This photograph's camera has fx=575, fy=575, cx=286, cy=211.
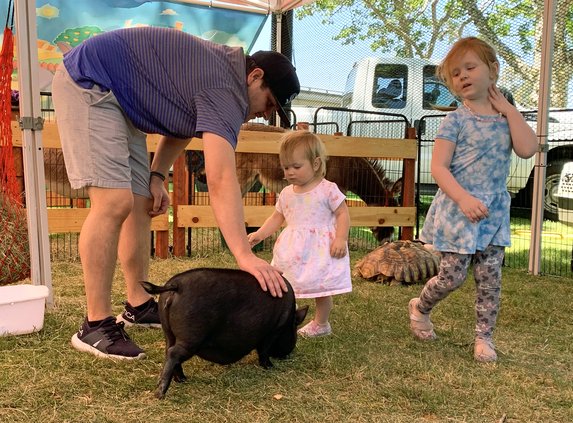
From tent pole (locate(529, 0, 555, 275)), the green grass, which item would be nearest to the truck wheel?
tent pole (locate(529, 0, 555, 275))

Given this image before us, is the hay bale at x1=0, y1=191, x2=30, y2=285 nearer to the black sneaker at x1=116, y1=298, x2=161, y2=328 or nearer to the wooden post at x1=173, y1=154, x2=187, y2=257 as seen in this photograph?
the black sneaker at x1=116, y1=298, x2=161, y2=328

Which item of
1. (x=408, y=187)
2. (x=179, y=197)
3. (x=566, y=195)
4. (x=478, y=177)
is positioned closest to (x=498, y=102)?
(x=478, y=177)

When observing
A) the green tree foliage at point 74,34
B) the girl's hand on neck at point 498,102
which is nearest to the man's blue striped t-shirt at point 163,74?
the girl's hand on neck at point 498,102

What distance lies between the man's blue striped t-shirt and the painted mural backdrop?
4.80 metres

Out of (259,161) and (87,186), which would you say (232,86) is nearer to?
(87,186)

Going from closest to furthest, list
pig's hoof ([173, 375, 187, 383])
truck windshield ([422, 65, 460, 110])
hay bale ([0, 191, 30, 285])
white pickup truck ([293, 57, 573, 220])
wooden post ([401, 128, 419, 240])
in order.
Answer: pig's hoof ([173, 375, 187, 383]) → hay bale ([0, 191, 30, 285]) → wooden post ([401, 128, 419, 240]) → white pickup truck ([293, 57, 573, 220]) → truck windshield ([422, 65, 460, 110])

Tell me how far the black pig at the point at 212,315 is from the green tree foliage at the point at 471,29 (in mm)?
4231

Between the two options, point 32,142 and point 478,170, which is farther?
point 32,142

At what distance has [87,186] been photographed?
2439mm

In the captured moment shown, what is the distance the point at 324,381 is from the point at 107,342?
3.10ft

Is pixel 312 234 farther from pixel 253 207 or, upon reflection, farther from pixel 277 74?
pixel 253 207

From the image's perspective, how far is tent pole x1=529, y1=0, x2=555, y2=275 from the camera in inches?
196

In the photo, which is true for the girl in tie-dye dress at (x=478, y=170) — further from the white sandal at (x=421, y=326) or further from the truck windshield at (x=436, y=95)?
the truck windshield at (x=436, y=95)

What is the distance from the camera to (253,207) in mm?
5699
